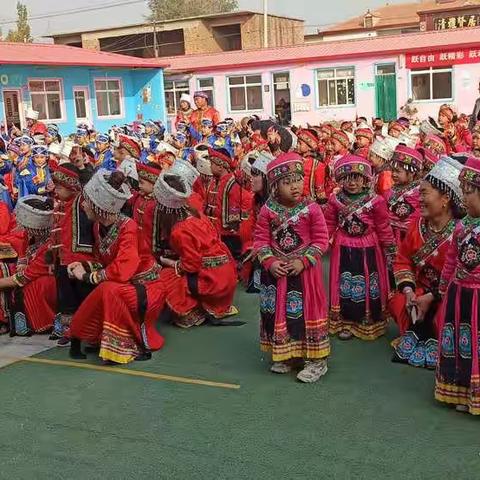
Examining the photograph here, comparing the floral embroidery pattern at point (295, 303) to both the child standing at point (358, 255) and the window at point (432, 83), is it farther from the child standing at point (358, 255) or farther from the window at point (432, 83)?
the window at point (432, 83)

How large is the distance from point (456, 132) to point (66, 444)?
26.5 feet

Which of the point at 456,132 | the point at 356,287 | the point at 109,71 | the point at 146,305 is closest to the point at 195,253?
the point at 146,305

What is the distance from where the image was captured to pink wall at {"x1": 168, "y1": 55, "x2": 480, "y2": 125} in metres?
24.5

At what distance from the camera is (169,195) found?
551 centimetres

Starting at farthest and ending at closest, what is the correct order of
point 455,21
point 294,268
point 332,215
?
1. point 455,21
2. point 332,215
3. point 294,268

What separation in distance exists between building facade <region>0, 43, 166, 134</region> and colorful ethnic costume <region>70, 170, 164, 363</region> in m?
15.6

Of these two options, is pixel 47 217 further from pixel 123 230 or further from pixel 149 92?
pixel 149 92

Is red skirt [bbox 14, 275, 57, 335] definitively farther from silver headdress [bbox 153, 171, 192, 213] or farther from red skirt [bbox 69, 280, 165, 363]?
silver headdress [bbox 153, 171, 192, 213]

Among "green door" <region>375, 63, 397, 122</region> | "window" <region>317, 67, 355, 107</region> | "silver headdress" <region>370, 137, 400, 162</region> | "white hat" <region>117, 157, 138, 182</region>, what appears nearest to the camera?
"silver headdress" <region>370, 137, 400, 162</region>

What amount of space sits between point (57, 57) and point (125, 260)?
61.1 feet

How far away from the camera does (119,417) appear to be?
161 inches

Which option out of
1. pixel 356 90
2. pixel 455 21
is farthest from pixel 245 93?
pixel 455 21

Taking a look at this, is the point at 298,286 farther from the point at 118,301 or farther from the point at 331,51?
the point at 331,51

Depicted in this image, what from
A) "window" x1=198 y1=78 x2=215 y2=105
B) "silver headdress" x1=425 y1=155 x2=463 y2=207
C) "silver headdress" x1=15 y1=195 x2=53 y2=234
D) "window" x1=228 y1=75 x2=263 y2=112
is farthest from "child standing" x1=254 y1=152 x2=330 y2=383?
"window" x1=198 y1=78 x2=215 y2=105
